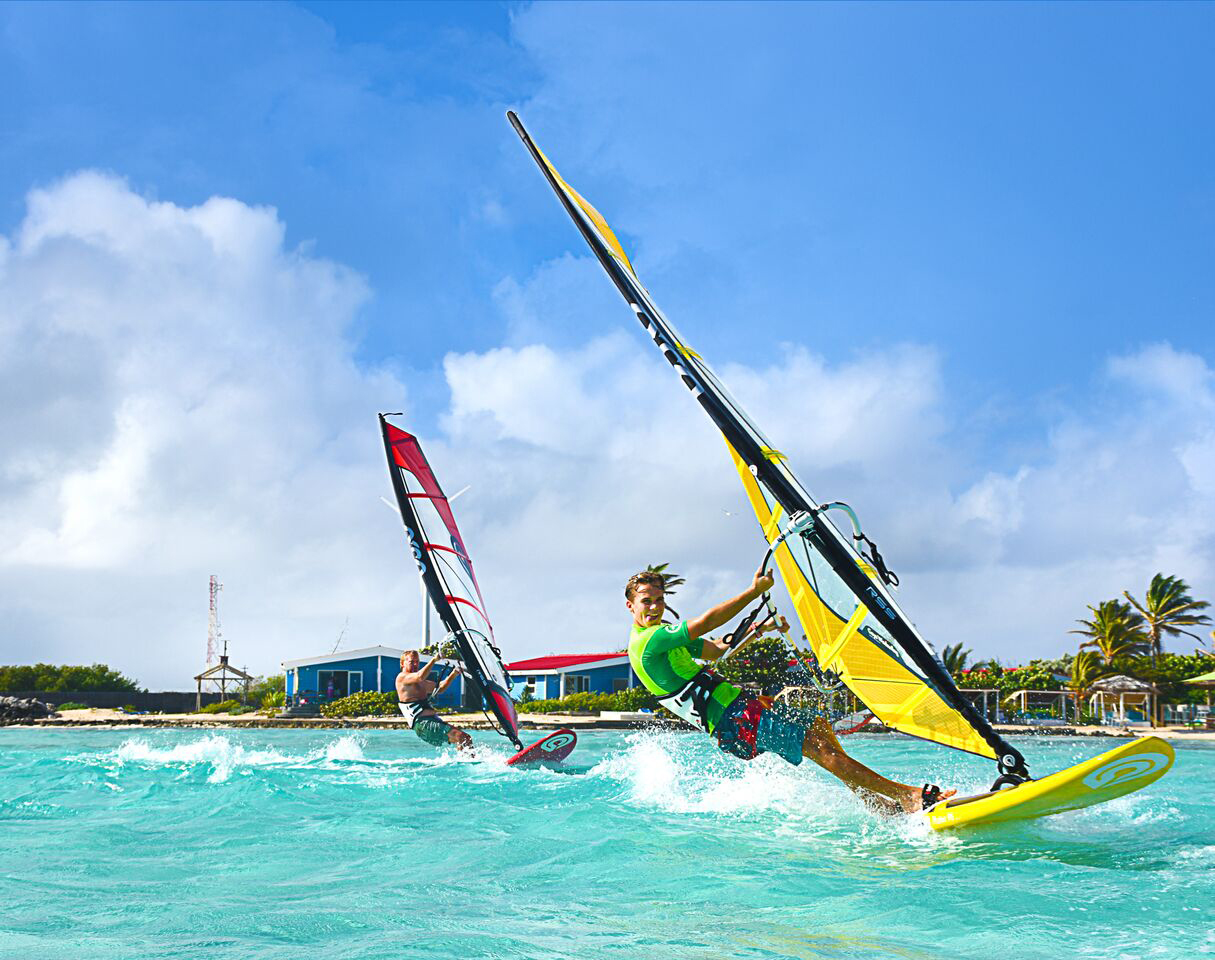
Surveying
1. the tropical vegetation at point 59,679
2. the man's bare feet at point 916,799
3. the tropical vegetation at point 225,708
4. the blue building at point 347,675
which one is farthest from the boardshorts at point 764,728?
the tropical vegetation at point 59,679

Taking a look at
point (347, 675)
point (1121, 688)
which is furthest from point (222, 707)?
point (1121, 688)

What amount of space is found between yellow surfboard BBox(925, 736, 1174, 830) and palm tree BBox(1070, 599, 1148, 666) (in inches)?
1466

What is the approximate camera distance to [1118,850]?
570 centimetres

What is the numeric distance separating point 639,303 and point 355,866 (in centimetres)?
410

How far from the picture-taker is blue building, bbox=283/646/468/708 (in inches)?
1363

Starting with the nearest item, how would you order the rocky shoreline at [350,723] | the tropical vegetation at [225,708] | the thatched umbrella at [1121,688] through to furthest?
the rocky shoreline at [350,723]
the thatched umbrella at [1121,688]
the tropical vegetation at [225,708]

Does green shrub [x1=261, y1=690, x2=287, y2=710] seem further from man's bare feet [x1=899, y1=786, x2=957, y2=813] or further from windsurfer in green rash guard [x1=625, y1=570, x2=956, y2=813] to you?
man's bare feet [x1=899, y1=786, x2=957, y2=813]

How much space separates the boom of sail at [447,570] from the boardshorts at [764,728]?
7.46 m

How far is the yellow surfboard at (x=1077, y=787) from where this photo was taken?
554 cm

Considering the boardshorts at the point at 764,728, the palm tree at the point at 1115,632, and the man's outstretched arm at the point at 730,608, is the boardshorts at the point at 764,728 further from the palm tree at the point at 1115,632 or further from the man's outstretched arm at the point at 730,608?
the palm tree at the point at 1115,632

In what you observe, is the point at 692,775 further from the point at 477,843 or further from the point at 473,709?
the point at 473,709

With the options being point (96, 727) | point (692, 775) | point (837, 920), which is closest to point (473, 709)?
point (96, 727)

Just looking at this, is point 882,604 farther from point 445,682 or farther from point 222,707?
point 222,707

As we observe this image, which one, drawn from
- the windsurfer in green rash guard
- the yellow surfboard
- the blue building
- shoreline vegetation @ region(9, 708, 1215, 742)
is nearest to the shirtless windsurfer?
the windsurfer in green rash guard
